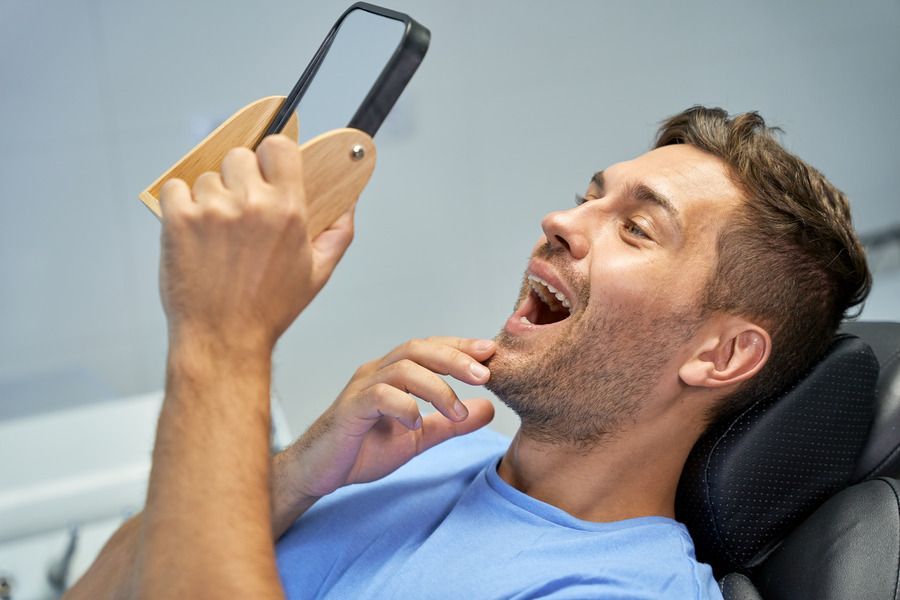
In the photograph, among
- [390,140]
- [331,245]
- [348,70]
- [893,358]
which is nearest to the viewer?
[331,245]

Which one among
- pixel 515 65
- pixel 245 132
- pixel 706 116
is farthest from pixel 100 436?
pixel 515 65

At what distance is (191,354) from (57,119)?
1.70 meters

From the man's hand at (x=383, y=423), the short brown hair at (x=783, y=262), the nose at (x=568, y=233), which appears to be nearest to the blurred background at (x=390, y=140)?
the man's hand at (x=383, y=423)

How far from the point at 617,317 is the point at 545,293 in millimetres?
176

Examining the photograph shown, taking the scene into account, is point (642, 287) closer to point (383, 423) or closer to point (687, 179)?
point (687, 179)

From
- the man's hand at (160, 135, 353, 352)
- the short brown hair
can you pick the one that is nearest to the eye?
the short brown hair

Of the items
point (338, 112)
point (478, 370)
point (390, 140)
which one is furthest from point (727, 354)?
point (390, 140)

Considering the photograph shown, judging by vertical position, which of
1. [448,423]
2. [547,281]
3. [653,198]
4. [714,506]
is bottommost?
[714,506]

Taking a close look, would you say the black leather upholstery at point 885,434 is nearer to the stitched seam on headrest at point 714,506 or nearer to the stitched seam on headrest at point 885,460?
the stitched seam on headrest at point 885,460

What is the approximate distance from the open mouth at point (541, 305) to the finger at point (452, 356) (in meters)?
0.10

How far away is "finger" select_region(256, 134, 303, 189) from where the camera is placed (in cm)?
91

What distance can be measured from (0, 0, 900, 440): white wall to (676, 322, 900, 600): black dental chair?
1.56 metres

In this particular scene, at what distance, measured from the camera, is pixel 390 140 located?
2.74 meters

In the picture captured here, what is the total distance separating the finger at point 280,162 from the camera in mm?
908
